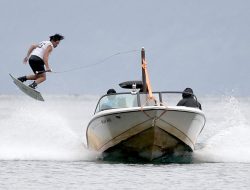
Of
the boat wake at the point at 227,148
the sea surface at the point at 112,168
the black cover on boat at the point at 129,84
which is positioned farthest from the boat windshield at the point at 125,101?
the boat wake at the point at 227,148

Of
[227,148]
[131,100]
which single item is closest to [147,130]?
[131,100]

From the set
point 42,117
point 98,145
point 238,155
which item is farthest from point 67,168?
point 42,117

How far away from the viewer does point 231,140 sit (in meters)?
35.8

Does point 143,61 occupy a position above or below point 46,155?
above

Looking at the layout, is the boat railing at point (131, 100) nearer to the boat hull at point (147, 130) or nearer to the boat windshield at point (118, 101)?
the boat windshield at point (118, 101)

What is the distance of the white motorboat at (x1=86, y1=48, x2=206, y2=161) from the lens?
28.6 meters

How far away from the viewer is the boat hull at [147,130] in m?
28.6

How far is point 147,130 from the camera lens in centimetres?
2875

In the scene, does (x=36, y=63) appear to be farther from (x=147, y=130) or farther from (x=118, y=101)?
(x=147, y=130)

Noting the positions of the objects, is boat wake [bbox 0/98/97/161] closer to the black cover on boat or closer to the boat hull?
the boat hull

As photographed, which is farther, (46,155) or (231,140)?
(231,140)

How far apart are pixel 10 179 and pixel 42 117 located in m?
17.3

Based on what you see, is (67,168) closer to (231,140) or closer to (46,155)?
(46,155)

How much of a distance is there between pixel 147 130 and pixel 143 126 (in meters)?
0.16
